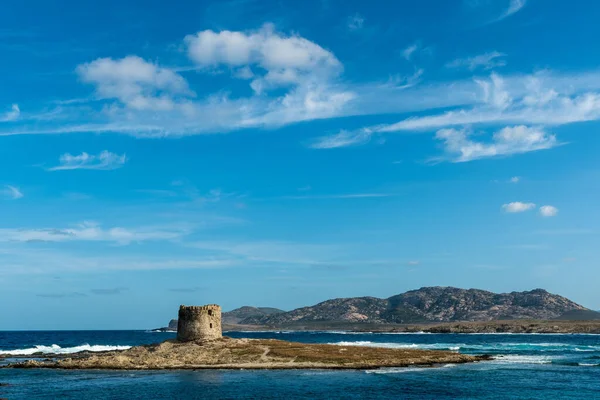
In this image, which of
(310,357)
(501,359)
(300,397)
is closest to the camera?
(300,397)

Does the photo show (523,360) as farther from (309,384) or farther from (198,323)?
(198,323)

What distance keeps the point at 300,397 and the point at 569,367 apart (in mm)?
52375

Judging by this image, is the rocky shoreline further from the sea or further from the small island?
the sea

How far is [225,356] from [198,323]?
847 centimetres

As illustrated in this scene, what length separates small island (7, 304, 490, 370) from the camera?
7669cm

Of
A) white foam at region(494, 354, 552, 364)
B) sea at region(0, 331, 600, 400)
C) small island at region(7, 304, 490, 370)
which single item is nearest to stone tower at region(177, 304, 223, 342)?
small island at region(7, 304, 490, 370)

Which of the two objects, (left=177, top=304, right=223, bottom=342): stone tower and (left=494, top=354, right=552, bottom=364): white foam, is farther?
(left=494, top=354, right=552, bottom=364): white foam

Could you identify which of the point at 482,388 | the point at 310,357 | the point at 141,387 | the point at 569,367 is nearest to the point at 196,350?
the point at 310,357

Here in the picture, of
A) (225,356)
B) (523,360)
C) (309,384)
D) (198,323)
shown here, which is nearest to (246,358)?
(225,356)

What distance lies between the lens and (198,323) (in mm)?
84750

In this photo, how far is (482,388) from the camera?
200 ft

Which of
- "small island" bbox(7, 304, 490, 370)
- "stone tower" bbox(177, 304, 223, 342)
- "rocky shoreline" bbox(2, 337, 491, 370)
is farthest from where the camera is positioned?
"stone tower" bbox(177, 304, 223, 342)

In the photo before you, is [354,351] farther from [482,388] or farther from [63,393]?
[63,393]

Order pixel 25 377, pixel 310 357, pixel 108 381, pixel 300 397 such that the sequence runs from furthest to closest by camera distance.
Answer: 1. pixel 310 357
2. pixel 25 377
3. pixel 108 381
4. pixel 300 397
